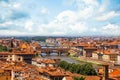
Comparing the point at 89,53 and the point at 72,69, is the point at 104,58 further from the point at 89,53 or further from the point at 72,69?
the point at 72,69

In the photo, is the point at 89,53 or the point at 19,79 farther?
the point at 89,53

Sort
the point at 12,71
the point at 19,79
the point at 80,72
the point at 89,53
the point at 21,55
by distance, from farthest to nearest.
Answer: the point at 89,53
the point at 21,55
the point at 80,72
the point at 12,71
the point at 19,79

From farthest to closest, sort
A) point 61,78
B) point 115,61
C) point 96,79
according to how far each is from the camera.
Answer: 1. point 115,61
2. point 61,78
3. point 96,79

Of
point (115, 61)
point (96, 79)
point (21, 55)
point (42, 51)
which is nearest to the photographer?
point (96, 79)

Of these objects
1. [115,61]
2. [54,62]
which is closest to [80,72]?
[54,62]

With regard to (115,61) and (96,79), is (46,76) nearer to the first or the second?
(96,79)

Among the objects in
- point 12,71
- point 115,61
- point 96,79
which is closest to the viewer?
point 12,71

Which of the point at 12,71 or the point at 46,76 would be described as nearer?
the point at 12,71

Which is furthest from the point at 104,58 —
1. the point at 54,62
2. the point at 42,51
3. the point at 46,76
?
the point at 46,76
